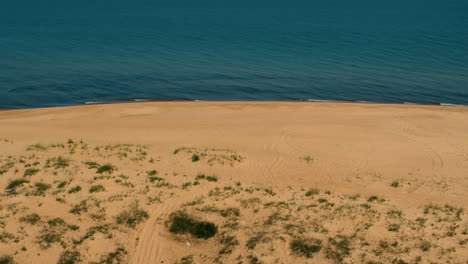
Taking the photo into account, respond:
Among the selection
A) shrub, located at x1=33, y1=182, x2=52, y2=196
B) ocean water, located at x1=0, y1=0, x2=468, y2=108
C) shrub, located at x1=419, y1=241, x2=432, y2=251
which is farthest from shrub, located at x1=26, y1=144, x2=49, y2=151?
ocean water, located at x1=0, y1=0, x2=468, y2=108

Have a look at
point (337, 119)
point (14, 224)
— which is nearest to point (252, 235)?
point (14, 224)

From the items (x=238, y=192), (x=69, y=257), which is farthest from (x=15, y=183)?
(x=238, y=192)

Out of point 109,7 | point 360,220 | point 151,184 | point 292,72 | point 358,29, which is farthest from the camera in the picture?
point 109,7

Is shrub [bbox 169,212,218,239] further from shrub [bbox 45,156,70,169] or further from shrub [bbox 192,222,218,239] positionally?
shrub [bbox 45,156,70,169]

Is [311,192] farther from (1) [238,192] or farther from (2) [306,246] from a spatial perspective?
(2) [306,246]

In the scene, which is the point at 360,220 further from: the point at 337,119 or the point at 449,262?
the point at 337,119

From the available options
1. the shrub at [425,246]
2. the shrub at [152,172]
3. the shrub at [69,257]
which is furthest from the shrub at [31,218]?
the shrub at [425,246]
